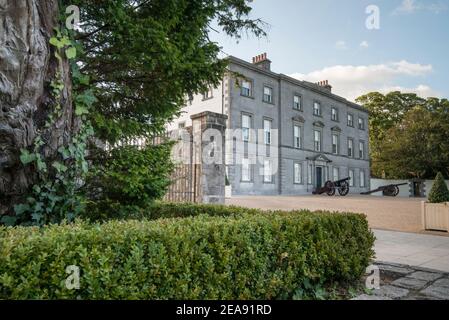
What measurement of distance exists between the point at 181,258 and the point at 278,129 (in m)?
24.4

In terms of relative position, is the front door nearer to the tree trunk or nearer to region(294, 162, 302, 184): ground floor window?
region(294, 162, 302, 184): ground floor window

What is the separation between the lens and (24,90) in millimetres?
3297

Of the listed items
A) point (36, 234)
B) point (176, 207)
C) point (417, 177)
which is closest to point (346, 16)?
point (176, 207)

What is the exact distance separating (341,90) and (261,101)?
15.0 metres

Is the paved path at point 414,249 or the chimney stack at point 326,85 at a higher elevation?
the chimney stack at point 326,85

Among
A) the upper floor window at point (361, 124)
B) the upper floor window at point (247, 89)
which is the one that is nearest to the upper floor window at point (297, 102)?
the upper floor window at point (247, 89)

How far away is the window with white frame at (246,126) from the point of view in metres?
23.6

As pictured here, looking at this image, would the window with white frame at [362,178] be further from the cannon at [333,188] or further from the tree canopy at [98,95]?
the tree canopy at [98,95]

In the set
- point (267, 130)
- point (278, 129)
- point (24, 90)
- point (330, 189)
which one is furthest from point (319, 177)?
point (24, 90)

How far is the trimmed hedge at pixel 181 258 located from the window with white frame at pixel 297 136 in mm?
23951

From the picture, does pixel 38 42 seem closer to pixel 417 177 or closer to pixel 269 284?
pixel 269 284

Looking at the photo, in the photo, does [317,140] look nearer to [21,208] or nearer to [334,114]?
[334,114]

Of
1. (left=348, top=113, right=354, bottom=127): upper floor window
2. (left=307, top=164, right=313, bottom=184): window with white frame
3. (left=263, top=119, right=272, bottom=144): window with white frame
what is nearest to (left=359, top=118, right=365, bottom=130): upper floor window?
(left=348, top=113, right=354, bottom=127): upper floor window
